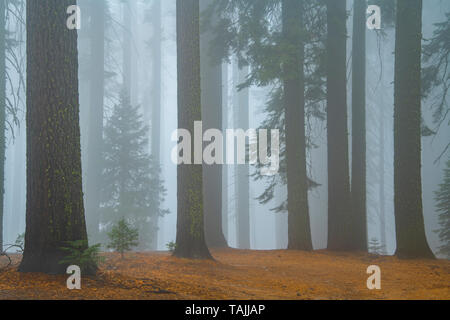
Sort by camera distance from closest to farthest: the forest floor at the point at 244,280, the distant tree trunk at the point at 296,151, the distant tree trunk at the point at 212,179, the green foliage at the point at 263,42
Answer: the forest floor at the point at 244,280 → the green foliage at the point at 263,42 → the distant tree trunk at the point at 296,151 → the distant tree trunk at the point at 212,179

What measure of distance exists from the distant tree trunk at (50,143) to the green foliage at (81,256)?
144mm

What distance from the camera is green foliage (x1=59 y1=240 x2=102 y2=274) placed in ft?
18.1

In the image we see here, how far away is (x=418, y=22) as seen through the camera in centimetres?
1001

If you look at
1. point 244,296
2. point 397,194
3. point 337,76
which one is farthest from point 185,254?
point 337,76

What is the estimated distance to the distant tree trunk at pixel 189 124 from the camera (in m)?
8.88

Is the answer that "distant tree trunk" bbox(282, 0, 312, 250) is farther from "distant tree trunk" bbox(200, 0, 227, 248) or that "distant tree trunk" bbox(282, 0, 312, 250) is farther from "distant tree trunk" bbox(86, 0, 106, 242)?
"distant tree trunk" bbox(86, 0, 106, 242)

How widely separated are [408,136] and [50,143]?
845 centimetres

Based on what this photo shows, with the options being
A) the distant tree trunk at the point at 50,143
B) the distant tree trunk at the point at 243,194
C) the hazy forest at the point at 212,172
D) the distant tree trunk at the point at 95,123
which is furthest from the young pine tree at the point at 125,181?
the distant tree trunk at the point at 50,143

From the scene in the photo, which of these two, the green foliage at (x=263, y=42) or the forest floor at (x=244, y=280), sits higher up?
the green foliage at (x=263, y=42)

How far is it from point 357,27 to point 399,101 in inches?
214

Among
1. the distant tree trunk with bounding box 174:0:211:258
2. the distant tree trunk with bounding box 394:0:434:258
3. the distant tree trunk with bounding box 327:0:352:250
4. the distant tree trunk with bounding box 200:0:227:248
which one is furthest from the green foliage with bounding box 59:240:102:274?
the distant tree trunk with bounding box 327:0:352:250

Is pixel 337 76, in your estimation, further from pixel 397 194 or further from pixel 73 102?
pixel 73 102

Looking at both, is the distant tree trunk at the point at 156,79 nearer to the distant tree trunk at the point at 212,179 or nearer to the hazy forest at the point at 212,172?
the hazy forest at the point at 212,172

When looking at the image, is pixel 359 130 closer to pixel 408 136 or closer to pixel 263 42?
pixel 408 136
